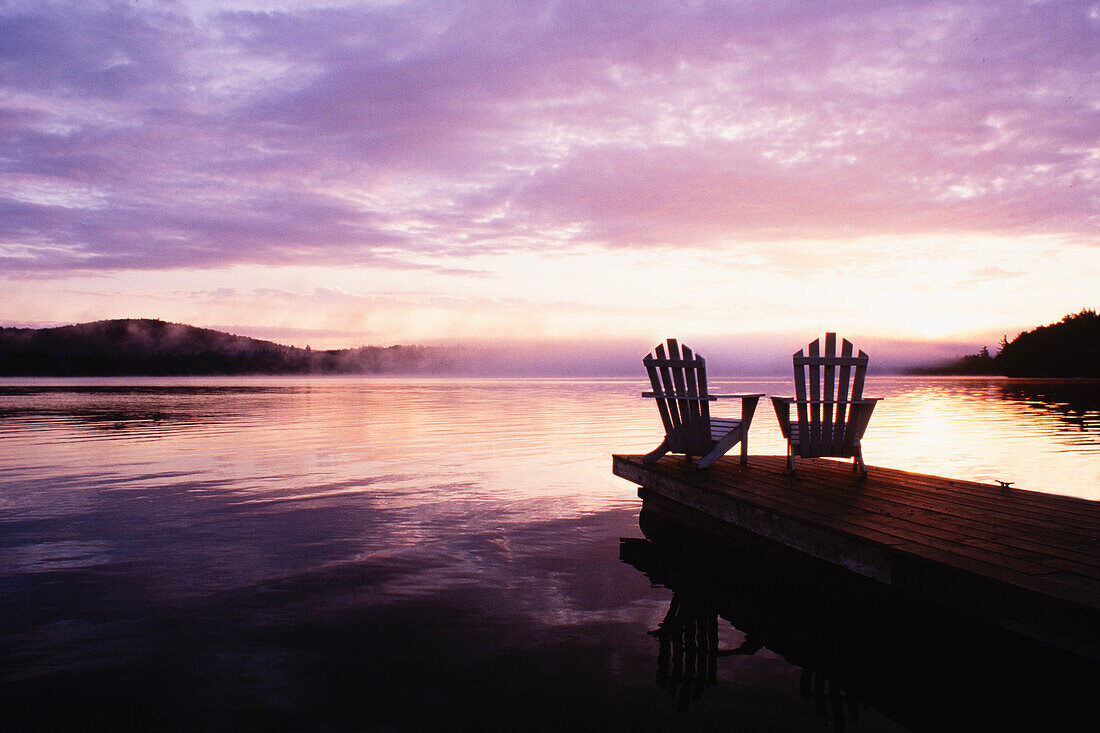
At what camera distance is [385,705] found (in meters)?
3.97

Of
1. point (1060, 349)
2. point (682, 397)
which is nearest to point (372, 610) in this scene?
point (682, 397)

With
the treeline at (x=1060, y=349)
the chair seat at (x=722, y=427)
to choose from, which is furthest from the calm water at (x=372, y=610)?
the treeline at (x=1060, y=349)

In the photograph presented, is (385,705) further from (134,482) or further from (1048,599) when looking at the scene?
(134,482)

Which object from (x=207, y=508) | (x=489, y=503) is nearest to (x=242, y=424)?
(x=207, y=508)

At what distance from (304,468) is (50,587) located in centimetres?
730

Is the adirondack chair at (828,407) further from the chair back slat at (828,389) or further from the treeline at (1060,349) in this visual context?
the treeline at (1060,349)

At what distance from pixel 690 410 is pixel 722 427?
512 mm

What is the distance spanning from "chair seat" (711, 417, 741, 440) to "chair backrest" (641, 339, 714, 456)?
10 centimetres

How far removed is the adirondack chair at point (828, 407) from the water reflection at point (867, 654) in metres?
1.78

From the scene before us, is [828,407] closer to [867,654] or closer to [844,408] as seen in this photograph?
[844,408]

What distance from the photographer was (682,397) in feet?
26.0

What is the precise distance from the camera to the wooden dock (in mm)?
3496

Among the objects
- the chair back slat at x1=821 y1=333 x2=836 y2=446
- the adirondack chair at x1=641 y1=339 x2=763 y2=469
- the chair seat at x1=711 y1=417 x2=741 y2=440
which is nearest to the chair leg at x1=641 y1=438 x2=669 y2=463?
the adirondack chair at x1=641 y1=339 x2=763 y2=469

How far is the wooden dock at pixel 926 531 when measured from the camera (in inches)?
138
